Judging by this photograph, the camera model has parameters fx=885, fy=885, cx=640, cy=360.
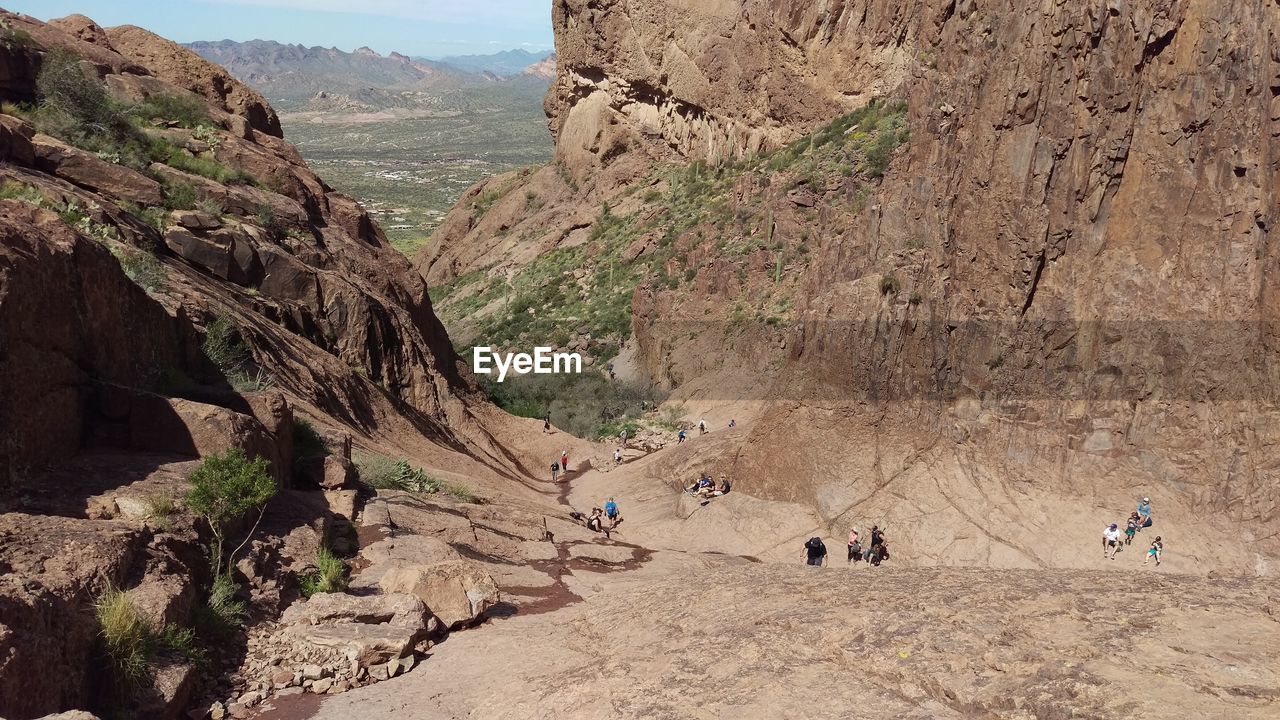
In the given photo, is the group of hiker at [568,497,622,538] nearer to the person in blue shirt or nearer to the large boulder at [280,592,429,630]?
the large boulder at [280,592,429,630]

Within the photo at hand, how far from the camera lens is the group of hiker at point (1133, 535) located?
17.8 meters

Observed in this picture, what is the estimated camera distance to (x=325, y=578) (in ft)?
31.6

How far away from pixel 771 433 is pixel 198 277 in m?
13.3

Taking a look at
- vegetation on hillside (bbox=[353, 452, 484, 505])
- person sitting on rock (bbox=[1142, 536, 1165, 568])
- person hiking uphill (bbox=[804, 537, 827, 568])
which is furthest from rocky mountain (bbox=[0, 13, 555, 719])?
person sitting on rock (bbox=[1142, 536, 1165, 568])

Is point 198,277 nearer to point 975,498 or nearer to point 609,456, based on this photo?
point 609,456

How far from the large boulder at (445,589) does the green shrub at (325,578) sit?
45 cm

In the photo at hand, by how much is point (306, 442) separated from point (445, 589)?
5.20 metres

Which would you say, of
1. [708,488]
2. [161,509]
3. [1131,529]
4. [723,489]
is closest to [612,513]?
[708,488]

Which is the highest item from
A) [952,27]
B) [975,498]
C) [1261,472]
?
[952,27]

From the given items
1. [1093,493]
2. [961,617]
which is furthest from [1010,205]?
[961,617]

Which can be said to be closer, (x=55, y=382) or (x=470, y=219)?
(x=55, y=382)

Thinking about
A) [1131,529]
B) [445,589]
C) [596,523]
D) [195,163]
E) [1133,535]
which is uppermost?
[195,163]

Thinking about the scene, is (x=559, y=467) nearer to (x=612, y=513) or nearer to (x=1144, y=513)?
(x=612, y=513)

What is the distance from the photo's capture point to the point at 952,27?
23172 millimetres
